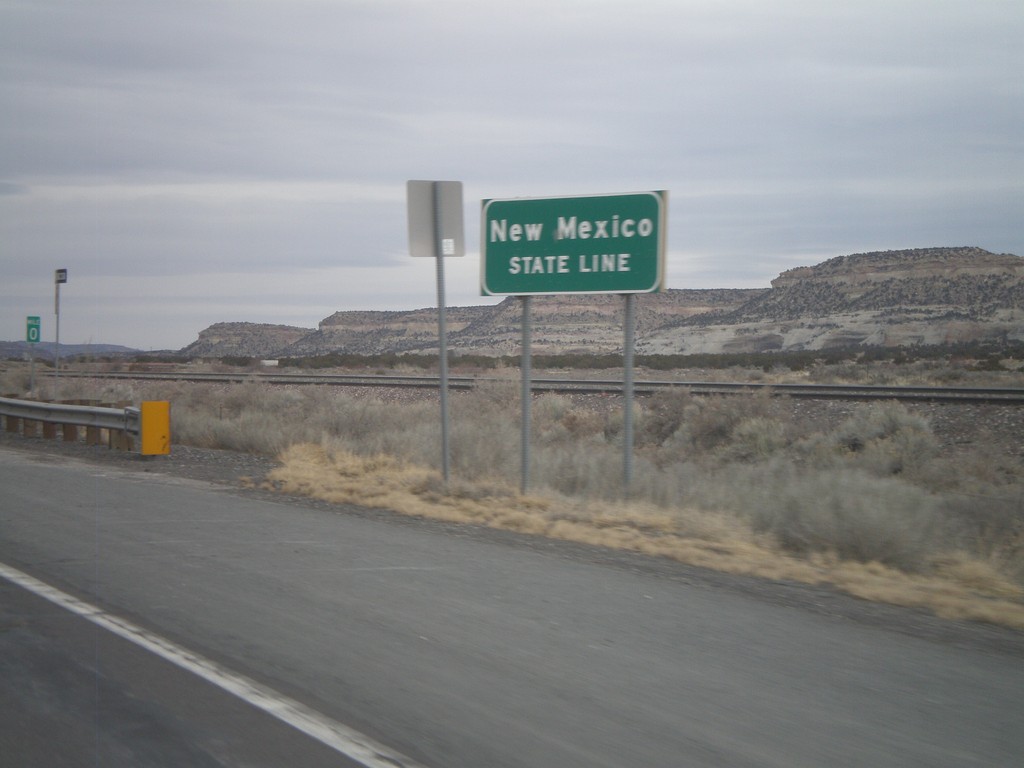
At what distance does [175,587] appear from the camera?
7.83m

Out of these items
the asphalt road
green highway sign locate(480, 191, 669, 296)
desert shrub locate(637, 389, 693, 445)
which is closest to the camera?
the asphalt road

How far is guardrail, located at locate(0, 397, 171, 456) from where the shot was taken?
1778 centimetres

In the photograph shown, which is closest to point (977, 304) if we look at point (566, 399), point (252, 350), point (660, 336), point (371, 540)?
point (660, 336)

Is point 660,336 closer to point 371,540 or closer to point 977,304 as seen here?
point 977,304

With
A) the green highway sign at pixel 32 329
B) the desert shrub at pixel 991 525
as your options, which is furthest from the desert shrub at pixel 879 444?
the green highway sign at pixel 32 329

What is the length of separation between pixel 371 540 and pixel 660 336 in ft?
303

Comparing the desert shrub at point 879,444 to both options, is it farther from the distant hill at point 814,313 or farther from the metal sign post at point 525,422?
the distant hill at point 814,313

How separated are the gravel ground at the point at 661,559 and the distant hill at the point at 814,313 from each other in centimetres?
6753

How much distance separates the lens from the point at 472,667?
19.5 feet

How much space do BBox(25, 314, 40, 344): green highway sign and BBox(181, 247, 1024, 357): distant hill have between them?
68.1 metres

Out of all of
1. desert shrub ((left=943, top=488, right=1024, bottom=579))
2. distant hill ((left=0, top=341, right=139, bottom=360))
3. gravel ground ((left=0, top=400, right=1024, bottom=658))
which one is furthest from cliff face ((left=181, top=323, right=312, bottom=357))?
desert shrub ((left=943, top=488, right=1024, bottom=579))

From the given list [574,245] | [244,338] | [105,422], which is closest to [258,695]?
[574,245]

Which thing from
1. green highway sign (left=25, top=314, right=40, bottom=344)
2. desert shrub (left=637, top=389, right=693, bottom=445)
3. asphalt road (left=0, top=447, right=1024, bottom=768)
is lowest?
asphalt road (left=0, top=447, right=1024, bottom=768)

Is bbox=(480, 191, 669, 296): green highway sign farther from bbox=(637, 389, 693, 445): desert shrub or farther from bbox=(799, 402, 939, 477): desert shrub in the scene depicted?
bbox=(637, 389, 693, 445): desert shrub
